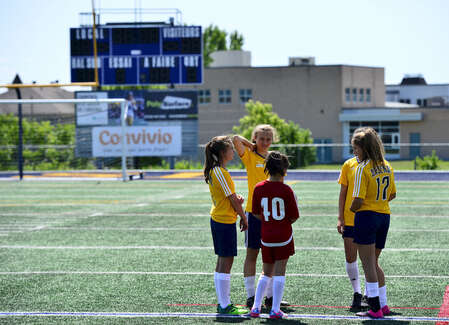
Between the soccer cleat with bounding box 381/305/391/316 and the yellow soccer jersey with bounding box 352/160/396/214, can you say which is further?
the soccer cleat with bounding box 381/305/391/316

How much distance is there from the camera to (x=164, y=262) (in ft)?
26.9

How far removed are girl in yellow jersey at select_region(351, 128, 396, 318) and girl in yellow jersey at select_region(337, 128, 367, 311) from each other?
0.31 m

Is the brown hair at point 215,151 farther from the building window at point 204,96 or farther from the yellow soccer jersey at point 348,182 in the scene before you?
the building window at point 204,96

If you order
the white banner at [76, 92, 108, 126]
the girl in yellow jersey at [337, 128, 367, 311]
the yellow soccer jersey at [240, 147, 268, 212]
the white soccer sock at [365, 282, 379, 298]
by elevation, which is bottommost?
the white soccer sock at [365, 282, 379, 298]

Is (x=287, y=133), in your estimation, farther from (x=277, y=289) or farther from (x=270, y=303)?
(x=277, y=289)

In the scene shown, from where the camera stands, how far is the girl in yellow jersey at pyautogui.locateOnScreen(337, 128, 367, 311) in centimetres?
567

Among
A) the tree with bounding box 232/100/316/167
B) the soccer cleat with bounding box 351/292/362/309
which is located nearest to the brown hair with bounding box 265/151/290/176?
the soccer cleat with bounding box 351/292/362/309

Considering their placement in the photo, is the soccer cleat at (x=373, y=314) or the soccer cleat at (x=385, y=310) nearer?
the soccer cleat at (x=373, y=314)

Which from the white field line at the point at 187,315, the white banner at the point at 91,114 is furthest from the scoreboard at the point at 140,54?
the white field line at the point at 187,315

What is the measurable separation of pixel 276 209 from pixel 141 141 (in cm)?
2891

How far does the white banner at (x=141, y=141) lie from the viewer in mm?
33250

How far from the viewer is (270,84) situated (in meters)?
58.8

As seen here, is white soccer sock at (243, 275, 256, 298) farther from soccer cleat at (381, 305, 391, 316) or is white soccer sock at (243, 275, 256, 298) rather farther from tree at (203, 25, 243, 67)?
tree at (203, 25, 243, 67)

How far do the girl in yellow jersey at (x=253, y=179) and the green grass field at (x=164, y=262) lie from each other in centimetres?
30
